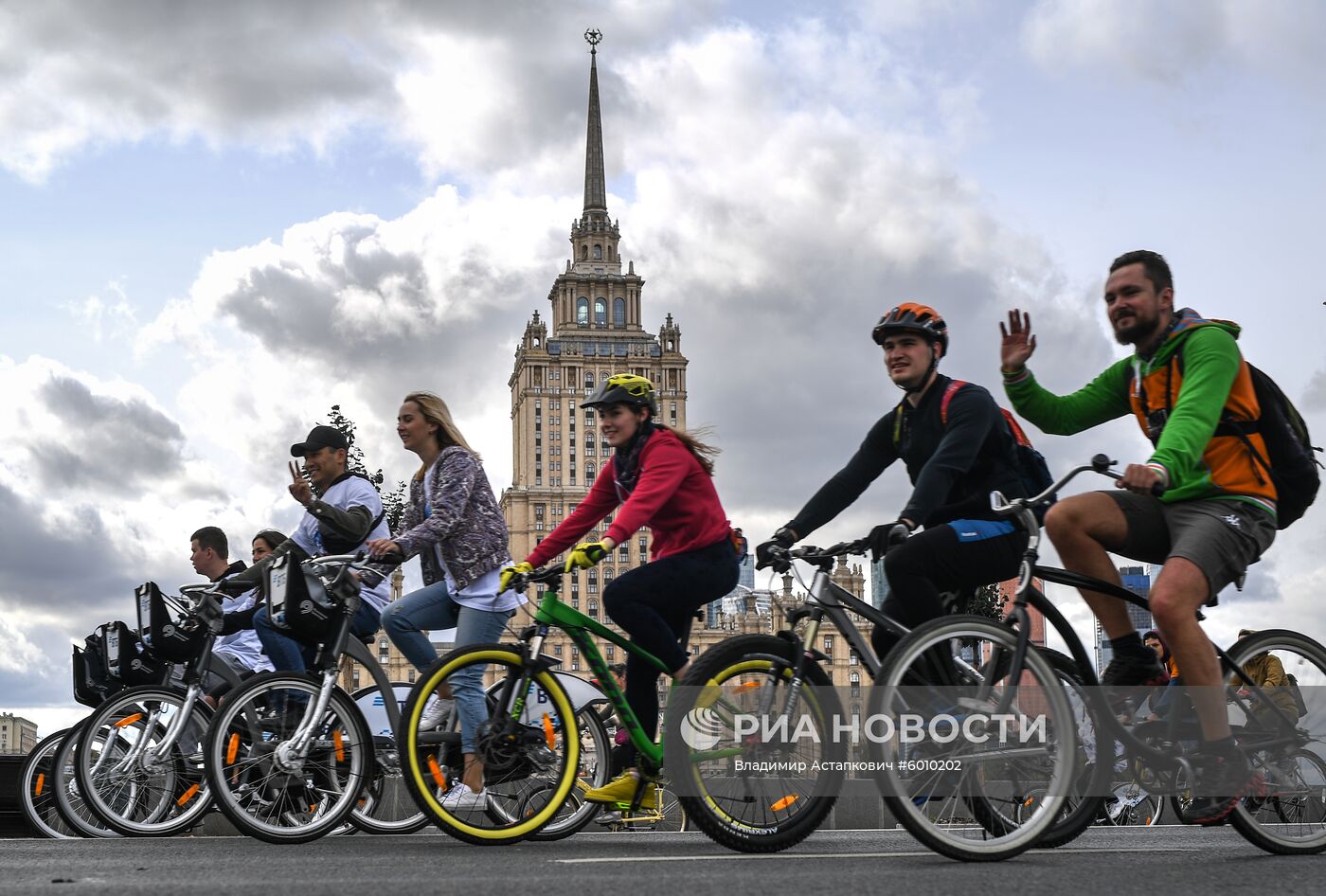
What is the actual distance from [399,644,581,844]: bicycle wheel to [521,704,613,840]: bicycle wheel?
0.17 metres

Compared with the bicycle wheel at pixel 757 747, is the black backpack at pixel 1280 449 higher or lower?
higher

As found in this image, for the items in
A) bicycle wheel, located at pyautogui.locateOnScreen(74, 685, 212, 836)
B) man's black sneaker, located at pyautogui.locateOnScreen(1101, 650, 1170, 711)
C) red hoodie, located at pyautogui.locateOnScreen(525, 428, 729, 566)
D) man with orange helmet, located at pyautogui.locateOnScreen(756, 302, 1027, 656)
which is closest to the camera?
man's black sneaker, located at pyautogui.locateOnScreen(1101, 650, 1170, 711)

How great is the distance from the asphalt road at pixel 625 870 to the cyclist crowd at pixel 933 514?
42 centimetres

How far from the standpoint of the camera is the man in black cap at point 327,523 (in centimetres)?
733

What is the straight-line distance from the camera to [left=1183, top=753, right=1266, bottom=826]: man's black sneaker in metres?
4.97

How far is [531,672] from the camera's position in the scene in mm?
5926

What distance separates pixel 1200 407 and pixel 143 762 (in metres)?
5.08

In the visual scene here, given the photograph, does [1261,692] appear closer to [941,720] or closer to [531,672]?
[941,720]

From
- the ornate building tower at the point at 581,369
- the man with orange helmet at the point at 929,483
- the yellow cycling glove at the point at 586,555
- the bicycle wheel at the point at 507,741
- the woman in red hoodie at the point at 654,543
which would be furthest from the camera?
the ornate building tower at the point at 581,369

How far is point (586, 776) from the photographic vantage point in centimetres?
620

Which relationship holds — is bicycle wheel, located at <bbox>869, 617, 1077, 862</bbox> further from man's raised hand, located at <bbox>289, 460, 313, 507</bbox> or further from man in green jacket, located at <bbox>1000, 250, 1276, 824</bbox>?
man's raised hand, located at <bbox>289, 460, 313, 507</bbox>

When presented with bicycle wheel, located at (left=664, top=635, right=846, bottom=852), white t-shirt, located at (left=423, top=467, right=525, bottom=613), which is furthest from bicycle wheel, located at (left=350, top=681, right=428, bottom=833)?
bicycle wheel, located at (left=664, top=635, right=846, bottom=852)

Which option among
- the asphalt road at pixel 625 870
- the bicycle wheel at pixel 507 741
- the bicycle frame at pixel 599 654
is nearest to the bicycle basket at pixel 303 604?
the bicycle wheel at pixel 507 741

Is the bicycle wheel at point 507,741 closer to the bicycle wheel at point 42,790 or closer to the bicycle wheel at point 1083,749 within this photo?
the bicycle wheel at point 1083,749
